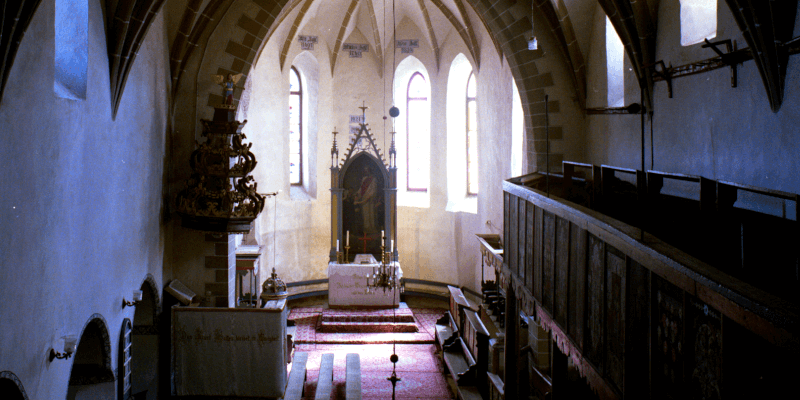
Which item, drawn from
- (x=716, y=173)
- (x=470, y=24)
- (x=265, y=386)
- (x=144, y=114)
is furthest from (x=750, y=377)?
(x=470, y=24)

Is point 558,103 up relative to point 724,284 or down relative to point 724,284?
up

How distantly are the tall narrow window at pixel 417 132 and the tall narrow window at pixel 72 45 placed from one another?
39.1 feet

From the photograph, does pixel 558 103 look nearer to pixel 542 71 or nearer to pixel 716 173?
pixel 542 71

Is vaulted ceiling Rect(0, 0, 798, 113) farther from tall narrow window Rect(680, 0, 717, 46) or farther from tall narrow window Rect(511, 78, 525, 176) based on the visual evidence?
tall narrow window Rect(511, 78, 525, 176)

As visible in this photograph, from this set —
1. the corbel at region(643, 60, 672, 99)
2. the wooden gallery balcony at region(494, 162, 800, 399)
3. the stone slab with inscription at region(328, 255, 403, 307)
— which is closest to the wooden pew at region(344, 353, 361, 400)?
the stone slab with inscription at region(328, 255, 403, 307)

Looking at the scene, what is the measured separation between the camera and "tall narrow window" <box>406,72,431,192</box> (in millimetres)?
18505

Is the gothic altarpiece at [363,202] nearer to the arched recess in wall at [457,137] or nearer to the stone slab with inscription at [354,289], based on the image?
the stone slab with inscription at [354,289]

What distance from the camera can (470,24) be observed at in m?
15.5

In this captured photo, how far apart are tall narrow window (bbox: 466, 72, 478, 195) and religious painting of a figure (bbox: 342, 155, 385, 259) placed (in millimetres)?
2368

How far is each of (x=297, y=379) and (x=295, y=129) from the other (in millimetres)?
8690

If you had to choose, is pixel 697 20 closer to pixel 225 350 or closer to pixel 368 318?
pixel 225 350

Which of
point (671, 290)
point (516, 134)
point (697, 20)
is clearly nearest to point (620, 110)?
point (697, 20)

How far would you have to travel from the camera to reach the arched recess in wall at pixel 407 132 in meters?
18.3

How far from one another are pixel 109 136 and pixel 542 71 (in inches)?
270
